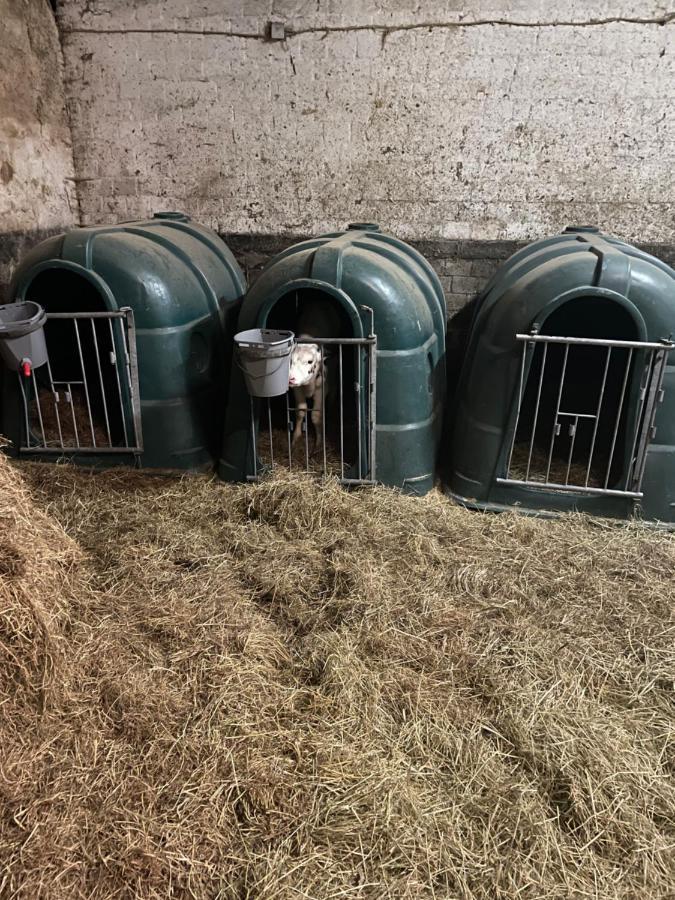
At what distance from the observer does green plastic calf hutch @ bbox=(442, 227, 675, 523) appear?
3730 mm

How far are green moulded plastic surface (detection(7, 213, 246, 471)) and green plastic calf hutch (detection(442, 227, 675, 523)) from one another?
2.00 metres

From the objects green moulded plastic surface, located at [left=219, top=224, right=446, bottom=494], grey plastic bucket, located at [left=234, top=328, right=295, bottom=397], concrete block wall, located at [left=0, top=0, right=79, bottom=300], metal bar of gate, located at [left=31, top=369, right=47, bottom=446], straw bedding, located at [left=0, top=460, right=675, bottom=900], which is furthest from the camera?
concrete block wall, located at [left=0, top=0, right=79, bottom=300]

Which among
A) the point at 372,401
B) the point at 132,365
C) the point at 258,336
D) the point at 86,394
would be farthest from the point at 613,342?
the point at 86,394

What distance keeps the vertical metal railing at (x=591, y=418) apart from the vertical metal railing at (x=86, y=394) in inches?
109

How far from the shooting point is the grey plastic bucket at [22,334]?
394 cm

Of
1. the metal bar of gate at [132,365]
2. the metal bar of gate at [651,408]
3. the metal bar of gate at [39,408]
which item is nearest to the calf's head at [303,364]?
the metal bar of gate at [132,365]

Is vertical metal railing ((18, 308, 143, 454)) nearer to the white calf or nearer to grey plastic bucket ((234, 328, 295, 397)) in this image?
grey plastic bucket ((234, 328, 295, 397))

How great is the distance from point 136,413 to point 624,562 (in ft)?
11.4

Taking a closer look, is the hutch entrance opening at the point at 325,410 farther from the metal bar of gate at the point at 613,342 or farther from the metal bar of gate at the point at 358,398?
the metal bar of gate at the point at 613,342

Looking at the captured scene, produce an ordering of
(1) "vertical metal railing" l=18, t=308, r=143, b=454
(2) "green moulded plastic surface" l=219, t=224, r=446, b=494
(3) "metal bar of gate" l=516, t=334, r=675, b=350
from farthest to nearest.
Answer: (1) "vertical metal railing" l=18, t=308, r=143, b=454, (2) "green moulded plastic surface" l=219, t=224, r=446, b=494, (3) "metal bar of gate" l=516, t=334, r=675, b=350

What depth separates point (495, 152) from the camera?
5.86m

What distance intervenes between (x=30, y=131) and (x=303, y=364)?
3997mm

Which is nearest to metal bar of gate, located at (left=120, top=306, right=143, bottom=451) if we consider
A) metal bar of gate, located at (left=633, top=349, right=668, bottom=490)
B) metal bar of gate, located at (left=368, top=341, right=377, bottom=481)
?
metal bar of gate, located at (left=368, top=341, right=377, bottom=481)

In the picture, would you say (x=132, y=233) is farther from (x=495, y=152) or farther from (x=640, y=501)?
(x=640, y=501)
